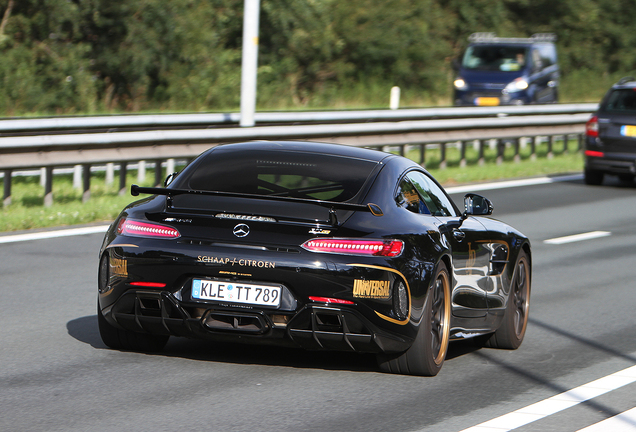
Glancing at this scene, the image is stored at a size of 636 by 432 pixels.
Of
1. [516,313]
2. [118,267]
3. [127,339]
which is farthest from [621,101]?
[118,267]

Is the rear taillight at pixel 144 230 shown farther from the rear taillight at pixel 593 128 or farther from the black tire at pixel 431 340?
the rear taillight at pixel 593 128

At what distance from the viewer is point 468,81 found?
29.1m

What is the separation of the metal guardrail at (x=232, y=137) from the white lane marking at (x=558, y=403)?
833 centimetres

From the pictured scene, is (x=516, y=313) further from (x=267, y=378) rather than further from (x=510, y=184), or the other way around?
(x=510, y=184)

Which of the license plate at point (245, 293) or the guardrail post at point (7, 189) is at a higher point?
the license plate at point (245, 293)

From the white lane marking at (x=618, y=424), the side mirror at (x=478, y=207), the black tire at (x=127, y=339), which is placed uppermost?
the side mirror at (x=478, y=207)

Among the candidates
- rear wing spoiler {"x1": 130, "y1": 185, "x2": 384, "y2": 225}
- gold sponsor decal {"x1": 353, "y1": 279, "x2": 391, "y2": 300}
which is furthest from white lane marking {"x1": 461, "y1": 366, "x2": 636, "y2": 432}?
rear wing spoiler {"x1": 130, "y1": 185, "x2": 384, "y2": 225}

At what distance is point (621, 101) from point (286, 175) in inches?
564

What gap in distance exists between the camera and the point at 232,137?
16.4 meters

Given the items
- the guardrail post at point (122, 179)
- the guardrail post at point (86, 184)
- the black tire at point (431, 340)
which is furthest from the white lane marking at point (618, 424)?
the guardrail post at point (122, 179)

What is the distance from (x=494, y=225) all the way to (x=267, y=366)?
208cm

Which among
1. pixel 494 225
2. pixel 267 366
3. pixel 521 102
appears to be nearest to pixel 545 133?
pixel 521 102

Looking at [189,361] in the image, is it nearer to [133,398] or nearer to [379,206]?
[133,398]

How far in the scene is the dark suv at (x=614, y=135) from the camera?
63.6 ft
